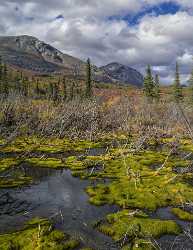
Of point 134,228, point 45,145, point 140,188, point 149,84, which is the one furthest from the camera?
point 149,84

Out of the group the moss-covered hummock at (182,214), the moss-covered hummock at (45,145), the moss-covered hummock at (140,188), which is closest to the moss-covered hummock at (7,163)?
the moss-covered hummock at (45,145)

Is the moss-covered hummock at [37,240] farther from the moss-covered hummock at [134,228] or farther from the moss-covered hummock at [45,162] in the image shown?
the moss-covered hummock at [45,162]

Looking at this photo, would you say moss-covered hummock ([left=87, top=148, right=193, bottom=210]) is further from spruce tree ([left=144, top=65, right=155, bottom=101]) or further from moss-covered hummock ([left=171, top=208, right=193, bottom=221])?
spruce tree ([left=144, top=65, right=155, bottom=101])

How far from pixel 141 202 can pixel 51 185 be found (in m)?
6.98

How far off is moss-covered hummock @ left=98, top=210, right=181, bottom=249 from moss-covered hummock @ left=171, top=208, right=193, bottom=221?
4.48ft

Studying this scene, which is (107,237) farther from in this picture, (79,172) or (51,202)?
(79,172)

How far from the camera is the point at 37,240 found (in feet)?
49.0

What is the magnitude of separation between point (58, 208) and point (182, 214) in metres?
6.70

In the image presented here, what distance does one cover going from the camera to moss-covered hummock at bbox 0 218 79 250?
14.4m

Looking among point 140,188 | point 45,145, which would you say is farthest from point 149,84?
point 140,188

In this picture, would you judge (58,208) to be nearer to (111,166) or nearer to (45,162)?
(111,166)

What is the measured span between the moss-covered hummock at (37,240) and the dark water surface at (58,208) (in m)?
0.70

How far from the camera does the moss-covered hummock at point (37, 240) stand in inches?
568

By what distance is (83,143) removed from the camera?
43906 millimetres
